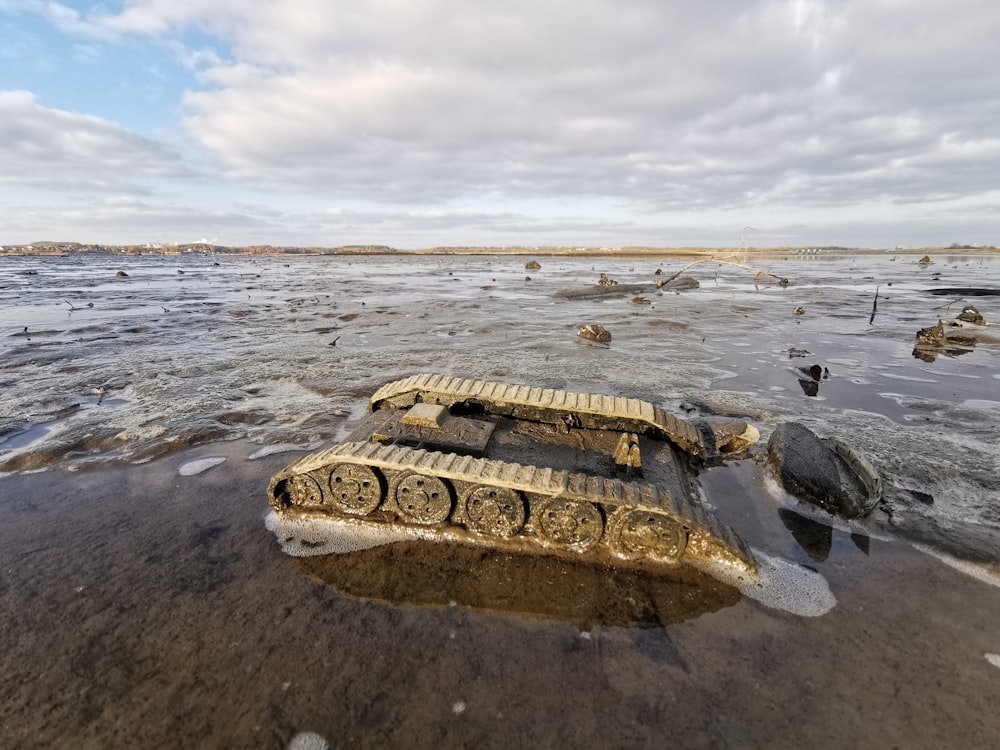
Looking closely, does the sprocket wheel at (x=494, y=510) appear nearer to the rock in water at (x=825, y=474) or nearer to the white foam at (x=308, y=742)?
the white foam at (x=308, y=742)

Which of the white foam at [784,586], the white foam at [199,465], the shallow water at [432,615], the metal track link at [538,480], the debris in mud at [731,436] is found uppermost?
the metal track link at [538,480]

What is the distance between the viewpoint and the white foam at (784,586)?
4090mm

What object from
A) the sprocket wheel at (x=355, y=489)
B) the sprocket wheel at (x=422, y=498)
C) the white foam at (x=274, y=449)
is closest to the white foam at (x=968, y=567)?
the sprocket wheel at (x=422, y=498)

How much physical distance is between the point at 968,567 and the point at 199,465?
30.2 feet

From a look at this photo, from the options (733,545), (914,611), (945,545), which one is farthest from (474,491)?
(945,545)

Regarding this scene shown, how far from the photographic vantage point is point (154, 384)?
33.9ft

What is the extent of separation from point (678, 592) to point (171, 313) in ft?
82.1

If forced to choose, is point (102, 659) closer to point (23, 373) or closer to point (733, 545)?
point (733, 545)

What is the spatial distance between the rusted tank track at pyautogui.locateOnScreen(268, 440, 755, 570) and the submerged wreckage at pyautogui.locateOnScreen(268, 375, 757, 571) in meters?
0.01

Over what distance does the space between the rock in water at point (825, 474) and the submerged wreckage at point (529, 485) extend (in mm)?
1019

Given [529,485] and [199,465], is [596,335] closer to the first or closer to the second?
[529,485]

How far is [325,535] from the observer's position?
16.6ft

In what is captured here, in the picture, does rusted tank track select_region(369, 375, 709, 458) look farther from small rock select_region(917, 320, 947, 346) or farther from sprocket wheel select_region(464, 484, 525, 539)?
small rock select_region(917, 320, 947, 346)

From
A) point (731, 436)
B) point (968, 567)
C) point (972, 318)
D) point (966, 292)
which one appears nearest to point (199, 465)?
point (731, 436)
